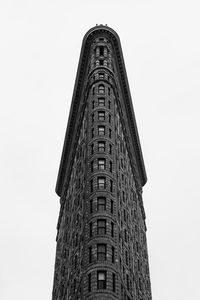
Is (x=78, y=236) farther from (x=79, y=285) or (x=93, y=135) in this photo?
(x=93, y=135)

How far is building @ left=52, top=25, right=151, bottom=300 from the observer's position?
71250 millimetres

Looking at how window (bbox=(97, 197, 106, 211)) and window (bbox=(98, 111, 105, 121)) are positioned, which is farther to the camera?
window (bbox=(98, 111, 105, 121))

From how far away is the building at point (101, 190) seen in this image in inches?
2805

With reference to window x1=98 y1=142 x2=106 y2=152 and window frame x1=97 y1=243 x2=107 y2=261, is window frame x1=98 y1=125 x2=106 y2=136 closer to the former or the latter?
window x1=98 y1=142 x2=106 y2=152

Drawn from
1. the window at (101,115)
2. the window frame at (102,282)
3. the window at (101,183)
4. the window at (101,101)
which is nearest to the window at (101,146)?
the window at (101,115)

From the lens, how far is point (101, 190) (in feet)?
262

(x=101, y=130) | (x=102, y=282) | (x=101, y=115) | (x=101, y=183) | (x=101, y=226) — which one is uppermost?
(x=101, y=115)

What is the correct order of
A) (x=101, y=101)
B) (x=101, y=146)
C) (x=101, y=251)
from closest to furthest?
(x=101, y=251) < (x=101, y=146) < (x=101, y=101)

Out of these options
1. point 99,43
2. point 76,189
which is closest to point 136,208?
point 76,189

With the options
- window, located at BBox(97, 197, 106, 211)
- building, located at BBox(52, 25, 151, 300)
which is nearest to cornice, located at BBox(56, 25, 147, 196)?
building, located at BBox(52, 25, 151, 300)

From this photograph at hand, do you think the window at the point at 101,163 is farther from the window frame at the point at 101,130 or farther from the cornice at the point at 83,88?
the cornice at the point at 83,88

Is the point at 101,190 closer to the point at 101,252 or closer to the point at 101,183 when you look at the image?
the point at 101,183

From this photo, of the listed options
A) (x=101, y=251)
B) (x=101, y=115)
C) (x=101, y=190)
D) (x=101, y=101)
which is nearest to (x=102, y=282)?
(x=101, y=251)

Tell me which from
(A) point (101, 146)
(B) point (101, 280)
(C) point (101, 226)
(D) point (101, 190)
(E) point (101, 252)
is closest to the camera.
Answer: (B) point (101, 280)
